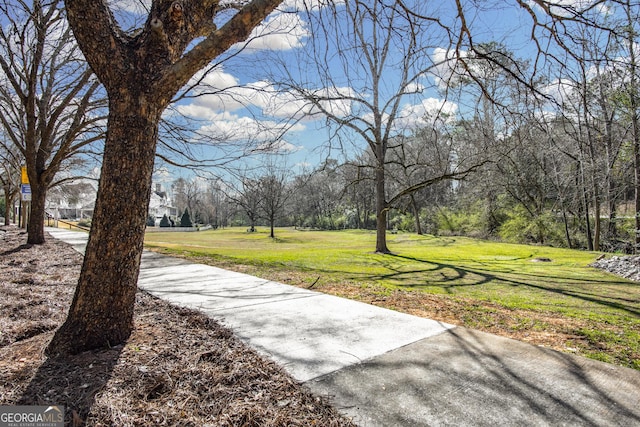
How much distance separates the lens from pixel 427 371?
246 cm

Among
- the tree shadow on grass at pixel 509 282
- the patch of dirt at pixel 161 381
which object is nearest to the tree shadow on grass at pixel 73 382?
the patch of dirt at pixel 161 381

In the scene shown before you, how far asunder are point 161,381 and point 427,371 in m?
1.66

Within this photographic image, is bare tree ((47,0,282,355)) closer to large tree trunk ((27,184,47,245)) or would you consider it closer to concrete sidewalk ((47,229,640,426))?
concrete sidewalk ((47,229,640,426))

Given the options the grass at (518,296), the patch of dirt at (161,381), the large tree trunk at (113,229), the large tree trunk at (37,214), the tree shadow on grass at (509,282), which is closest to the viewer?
the patch of dirt at (161,381)

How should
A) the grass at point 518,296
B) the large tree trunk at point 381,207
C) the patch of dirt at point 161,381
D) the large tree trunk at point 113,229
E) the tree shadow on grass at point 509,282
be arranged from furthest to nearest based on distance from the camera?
the large tree trunk at point 381,207 < the tree shadow on grass at point 509,282 < the grass at point 518,296 < the large tree trunk at point 113,229 < the patch of dirt at point 161,381

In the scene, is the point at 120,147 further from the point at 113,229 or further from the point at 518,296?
the point at 518,296

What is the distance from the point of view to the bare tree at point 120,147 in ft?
8.33

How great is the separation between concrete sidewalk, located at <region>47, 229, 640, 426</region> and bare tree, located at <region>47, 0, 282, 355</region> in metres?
1.11

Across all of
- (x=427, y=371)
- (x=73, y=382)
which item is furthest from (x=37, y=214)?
(x=427, y=371)

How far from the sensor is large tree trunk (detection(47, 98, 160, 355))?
2.53 meters

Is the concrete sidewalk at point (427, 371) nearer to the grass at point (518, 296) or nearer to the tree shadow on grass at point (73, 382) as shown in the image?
the grass at point (518, 296)

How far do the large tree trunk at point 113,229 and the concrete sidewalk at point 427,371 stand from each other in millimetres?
1108

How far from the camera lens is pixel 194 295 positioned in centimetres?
477

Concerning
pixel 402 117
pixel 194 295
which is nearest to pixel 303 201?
pixel 402 117
